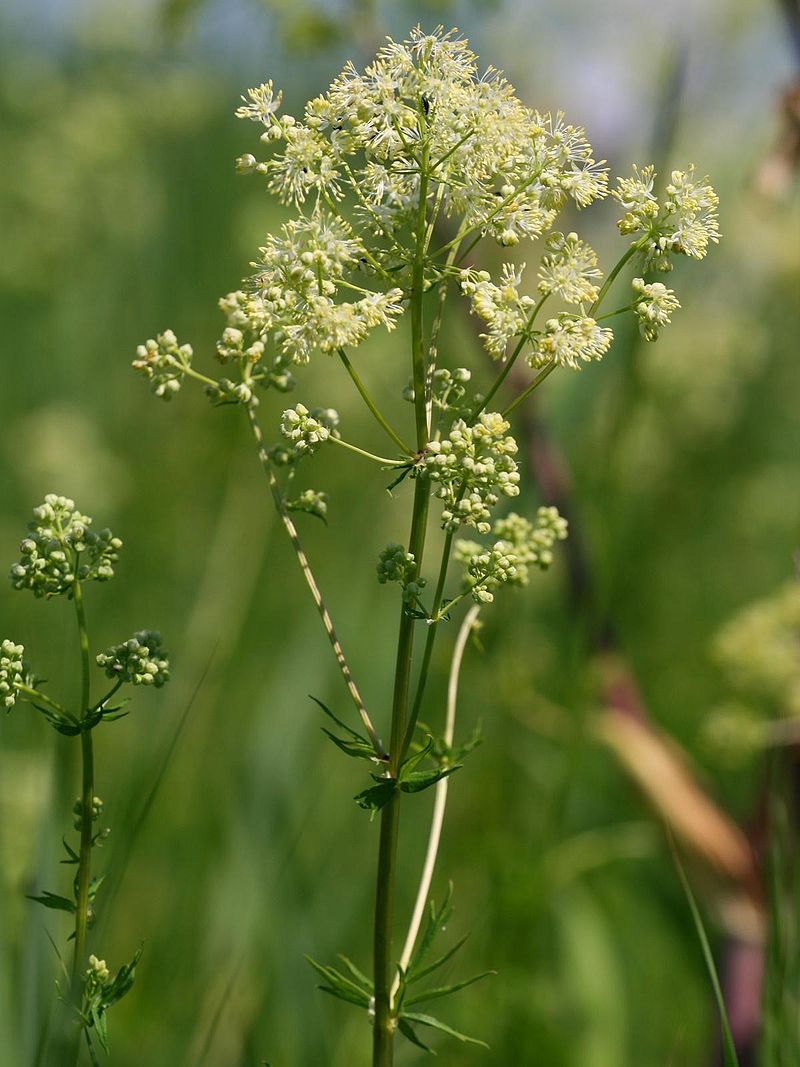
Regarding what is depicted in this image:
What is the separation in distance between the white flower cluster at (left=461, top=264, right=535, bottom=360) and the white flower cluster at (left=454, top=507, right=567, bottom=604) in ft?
0.78

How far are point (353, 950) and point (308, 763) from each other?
59 centimetres

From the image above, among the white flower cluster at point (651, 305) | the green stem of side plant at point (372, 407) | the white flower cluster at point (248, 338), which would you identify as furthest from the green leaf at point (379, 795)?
the white flower cluster at point (651, 305)

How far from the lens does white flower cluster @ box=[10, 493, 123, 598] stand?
1.30 metres

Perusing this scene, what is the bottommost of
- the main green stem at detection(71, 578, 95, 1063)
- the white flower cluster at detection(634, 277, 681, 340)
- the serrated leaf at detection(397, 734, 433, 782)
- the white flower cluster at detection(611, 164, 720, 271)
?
the main green stem at detection(71, 578, 95, 1063)

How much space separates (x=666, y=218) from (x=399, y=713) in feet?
2.04

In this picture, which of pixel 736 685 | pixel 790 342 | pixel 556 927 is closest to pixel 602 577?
pixel 736 685

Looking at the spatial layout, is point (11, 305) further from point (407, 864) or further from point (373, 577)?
point (407, 864)

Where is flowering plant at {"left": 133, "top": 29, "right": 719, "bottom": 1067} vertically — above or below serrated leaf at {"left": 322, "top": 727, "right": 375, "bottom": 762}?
above

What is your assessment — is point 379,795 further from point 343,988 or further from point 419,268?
point 419,268

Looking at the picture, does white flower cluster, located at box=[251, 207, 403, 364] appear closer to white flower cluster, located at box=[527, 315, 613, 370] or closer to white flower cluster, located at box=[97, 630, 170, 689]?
white flower cluster, located at box=[527, 315, 613, 370]

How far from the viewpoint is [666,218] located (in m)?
1.29

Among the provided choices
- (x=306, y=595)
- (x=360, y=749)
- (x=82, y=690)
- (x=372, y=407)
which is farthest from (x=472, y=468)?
(x=306, y=595)

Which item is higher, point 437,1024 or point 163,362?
point 163,362

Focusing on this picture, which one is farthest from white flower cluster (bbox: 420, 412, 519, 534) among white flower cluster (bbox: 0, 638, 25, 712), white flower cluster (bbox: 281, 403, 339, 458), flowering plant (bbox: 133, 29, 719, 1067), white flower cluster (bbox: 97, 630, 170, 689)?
white flower cluster (bbox: 0, 638, 25, 712)
